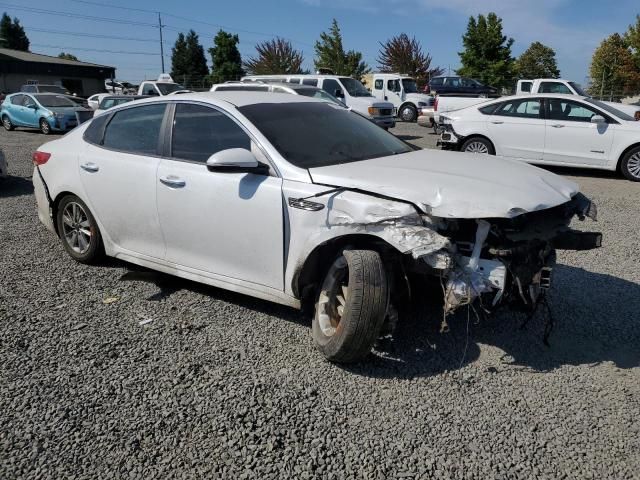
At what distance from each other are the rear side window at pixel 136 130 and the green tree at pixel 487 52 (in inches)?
1510

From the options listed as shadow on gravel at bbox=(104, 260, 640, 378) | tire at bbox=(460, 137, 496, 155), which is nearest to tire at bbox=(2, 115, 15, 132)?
tire at bbox=(460, 137, 496, 155)

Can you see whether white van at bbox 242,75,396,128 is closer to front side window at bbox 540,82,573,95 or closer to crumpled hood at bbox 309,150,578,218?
front side window at bbox 540,82,573,95

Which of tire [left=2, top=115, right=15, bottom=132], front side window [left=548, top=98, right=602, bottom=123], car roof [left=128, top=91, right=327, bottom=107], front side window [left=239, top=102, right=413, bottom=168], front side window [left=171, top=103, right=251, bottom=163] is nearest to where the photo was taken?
front side window [left=239, top=102, right=413, bottom=168]

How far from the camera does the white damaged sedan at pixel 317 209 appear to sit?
3057mm

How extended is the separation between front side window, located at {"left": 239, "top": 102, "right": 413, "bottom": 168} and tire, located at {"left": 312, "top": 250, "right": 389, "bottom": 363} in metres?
0.79

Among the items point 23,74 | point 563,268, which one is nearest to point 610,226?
point 563,268

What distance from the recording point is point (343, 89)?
19.0m

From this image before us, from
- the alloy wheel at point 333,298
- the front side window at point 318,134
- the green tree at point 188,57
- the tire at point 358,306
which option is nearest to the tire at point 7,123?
the front side window at point 318,134

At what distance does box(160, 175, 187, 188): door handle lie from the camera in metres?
3.94

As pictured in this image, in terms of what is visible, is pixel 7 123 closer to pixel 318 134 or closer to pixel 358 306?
pixel 318 134

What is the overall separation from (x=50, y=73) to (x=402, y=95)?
114ft

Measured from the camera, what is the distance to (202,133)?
4059 millimetres

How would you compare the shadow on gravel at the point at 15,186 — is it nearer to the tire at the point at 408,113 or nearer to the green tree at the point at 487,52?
the tire at the point at 408,113

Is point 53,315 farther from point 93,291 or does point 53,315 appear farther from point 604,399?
point 604,399
